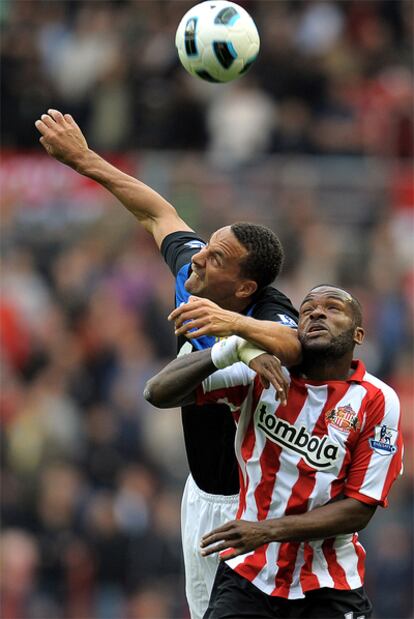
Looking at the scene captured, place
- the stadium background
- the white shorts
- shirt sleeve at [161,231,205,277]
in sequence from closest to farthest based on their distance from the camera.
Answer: the white shorts < shirt sleeve at [161,231,205,277] < the stadium background

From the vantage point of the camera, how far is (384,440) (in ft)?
19.6

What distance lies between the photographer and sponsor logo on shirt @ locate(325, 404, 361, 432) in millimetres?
5949

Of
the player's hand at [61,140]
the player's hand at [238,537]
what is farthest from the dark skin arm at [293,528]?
the player's hand at [61,140]

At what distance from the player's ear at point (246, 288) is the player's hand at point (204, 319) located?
77cm

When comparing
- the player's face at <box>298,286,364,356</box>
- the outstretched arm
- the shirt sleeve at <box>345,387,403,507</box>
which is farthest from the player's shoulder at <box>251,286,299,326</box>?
the shirt sleeve at <box>345,387,403,507</box>

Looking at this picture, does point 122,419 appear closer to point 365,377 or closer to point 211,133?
point 211,133

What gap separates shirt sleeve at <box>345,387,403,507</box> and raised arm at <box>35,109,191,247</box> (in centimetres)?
188

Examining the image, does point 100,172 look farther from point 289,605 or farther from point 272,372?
point 289,605

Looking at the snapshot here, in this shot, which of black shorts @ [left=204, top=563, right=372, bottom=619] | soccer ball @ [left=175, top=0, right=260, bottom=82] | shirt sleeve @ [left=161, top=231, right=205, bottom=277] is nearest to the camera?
black shorts @ [left=204, top=563, right=372, bottom=619]

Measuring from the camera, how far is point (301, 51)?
53.9ft

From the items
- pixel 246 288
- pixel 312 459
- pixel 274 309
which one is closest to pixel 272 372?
pixel 312 459

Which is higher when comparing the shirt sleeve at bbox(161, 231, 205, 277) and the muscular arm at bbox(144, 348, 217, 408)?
the shirt sleeve at bbox(161, 231, 205, 277)

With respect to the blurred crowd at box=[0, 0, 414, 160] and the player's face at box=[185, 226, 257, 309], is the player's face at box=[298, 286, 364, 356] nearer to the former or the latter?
the player's face at box=[185, 226, 257, 309]

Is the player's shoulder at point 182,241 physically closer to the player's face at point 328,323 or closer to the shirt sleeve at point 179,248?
the shirt sleeve at point 179,248
